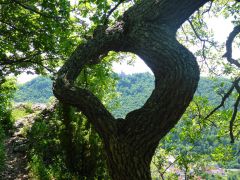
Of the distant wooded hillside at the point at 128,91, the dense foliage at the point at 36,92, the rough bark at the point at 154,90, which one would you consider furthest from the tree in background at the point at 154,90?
the dense foliage at the point at 36,92

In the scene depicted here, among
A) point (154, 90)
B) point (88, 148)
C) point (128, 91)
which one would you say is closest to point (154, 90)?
point (154, 90)

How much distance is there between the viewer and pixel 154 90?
3.86 m

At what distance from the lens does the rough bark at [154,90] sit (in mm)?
3670

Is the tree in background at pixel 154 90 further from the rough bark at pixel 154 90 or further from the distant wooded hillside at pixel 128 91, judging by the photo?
the distant wooded hillside at pixel 128 91

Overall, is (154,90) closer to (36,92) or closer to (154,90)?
(154,90)

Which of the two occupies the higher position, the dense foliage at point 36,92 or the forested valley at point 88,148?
the dense foliage at point 36,92

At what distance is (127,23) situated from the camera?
437 cm

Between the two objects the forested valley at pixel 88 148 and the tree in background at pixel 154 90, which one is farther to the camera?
the forested valley at pixel 88 148

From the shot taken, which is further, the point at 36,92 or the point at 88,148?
the point at 36,92

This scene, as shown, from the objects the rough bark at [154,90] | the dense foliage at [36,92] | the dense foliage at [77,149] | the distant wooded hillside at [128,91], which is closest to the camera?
the rough bark at [154,90]

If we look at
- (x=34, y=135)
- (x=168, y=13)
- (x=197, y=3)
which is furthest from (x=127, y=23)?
(x=34, y=135)

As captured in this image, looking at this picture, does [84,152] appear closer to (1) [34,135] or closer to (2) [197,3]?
(1) [34,135]

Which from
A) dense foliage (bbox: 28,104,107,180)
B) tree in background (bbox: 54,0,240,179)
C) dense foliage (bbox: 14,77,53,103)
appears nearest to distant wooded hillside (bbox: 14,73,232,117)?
dense foliage (bbox: 14,77,53,103)

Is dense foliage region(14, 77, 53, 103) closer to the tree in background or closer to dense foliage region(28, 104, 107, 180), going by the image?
dense foliage region(28, 104, 107, 180)
